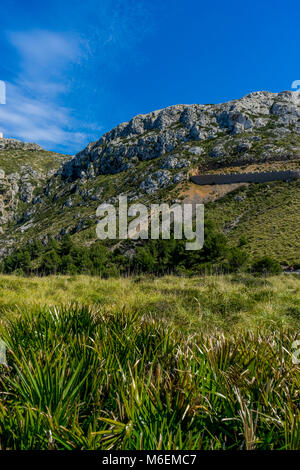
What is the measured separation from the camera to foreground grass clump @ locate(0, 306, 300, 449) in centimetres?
130

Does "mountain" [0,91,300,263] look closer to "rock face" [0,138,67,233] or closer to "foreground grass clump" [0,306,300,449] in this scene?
"rock face" [0,138,67,233]

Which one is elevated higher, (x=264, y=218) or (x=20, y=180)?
(x=20, y=180)

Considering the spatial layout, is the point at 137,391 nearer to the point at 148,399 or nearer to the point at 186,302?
the point at 148,399

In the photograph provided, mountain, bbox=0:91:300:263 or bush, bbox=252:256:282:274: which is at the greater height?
mountain, bbox=0:91:300:263

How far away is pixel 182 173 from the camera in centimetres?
7862

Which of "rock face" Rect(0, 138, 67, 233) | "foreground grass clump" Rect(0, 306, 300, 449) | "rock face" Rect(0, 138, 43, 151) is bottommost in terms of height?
"foreground grass clump" Rect(0, 306, 300, 449)

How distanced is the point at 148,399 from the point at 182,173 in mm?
80640

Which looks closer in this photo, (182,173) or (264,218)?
(264,218)

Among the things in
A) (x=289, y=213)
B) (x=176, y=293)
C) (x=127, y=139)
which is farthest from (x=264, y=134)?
(x=176, y=293)

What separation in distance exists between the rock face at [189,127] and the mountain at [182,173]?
421 mm

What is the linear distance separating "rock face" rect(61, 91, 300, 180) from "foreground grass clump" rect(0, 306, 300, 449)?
88432mm

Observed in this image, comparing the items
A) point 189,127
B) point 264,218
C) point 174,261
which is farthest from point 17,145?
point 174,261

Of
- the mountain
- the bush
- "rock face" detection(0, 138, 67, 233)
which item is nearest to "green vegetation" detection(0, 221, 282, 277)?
the bush

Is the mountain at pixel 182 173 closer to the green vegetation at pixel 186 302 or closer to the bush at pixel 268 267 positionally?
the bush at pixel 268 267
